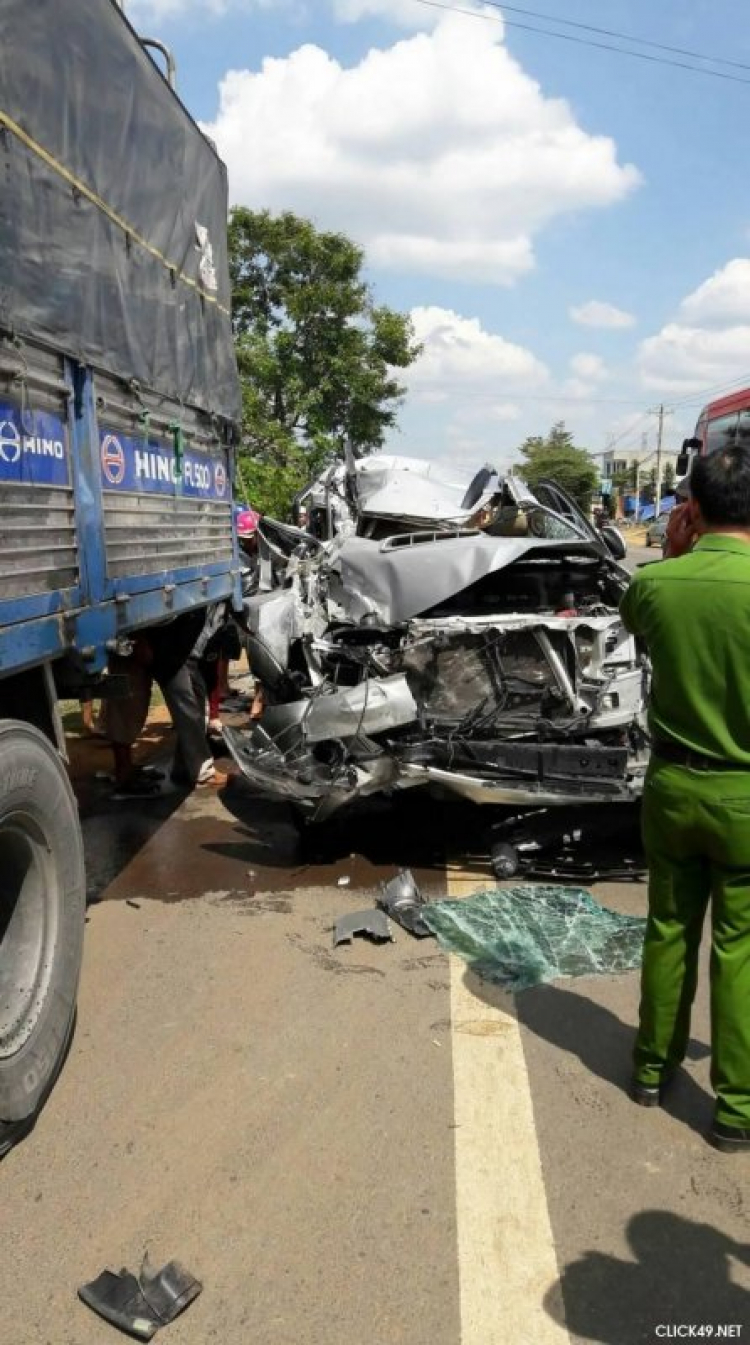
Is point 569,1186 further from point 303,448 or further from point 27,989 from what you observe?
point 303,448

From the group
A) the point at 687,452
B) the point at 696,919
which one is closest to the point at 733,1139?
the point at 696,919

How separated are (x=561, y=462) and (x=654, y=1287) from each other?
220ft

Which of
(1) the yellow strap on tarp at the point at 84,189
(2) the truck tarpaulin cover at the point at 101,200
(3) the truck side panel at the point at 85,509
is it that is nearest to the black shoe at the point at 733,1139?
(3) the truck side panel at the point at 85,509

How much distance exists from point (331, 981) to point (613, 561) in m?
2.93

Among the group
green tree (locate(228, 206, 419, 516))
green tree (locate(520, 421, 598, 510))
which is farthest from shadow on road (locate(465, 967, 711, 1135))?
green tree (locate(520, 421, 598, 510))

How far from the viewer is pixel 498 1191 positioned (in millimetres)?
2568

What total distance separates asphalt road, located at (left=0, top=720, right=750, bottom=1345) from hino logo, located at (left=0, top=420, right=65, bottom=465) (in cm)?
199

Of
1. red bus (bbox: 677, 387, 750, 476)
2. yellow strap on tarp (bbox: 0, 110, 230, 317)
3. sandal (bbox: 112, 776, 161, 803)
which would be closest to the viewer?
yellow strap on tarp (bbox: 0, 110, 230, 317)

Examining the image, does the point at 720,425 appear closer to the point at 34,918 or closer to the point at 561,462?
the point at 34,918

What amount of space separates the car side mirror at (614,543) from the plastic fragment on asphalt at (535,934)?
7.48ft

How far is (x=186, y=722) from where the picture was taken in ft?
21.5

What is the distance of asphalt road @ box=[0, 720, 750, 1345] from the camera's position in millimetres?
2201

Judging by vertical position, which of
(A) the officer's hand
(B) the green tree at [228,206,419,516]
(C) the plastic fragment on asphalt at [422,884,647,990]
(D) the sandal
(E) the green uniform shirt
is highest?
(B) the green tree at [228,206,419,516]

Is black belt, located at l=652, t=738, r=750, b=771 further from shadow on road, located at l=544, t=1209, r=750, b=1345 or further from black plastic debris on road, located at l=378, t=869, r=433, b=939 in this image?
black plastic debris on road, located at l=378, t=869, r=433, b=939
